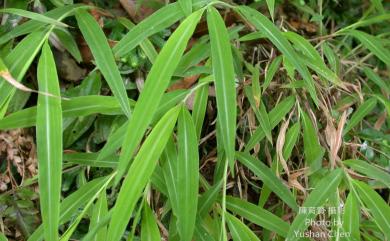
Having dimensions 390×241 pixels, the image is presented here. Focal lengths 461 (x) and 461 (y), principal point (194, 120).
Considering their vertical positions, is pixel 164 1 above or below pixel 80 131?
above

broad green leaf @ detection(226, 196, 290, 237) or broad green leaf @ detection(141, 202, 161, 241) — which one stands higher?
broad green leaf @ detection(141, 202, 161, 241)

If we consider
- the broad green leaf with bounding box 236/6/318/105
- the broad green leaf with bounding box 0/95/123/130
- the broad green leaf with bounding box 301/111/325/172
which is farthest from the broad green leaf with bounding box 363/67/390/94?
the broad green leaf with bounding box 0/95/123/130

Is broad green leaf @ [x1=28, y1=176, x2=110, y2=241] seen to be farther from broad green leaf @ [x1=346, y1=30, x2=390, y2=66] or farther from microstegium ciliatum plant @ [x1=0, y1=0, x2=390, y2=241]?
broad green leaf @ [x1=346, y1=30, x2=390, y2=66]

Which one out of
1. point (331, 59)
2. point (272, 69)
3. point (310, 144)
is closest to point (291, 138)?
point (310, 144)

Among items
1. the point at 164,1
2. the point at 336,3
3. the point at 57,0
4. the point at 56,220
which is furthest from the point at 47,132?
the point at 336,3

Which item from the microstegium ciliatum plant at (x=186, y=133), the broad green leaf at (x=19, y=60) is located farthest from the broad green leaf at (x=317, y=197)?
the broad green leaf at (x=19, y=60)

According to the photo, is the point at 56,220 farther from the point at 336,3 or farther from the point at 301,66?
the point at 336,3

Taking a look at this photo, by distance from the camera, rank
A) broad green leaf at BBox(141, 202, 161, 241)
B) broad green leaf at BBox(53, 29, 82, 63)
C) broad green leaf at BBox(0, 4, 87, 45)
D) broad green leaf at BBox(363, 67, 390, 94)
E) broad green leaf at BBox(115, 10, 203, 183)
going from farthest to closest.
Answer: broad green leaf at BBox(363, 67, 390, 94), broad green leaf at BBox(53, 29, 82, 63), broad green leaf at BBox(0, 4, 87, 45), broad green leaf at BBox(141, 202, 161, 241), broad green leaf at BBox(115, 10, 203, 183)
